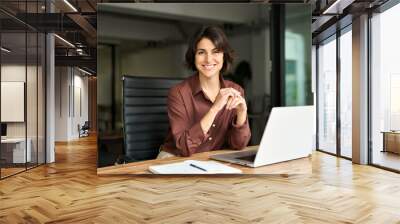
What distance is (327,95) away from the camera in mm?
8352

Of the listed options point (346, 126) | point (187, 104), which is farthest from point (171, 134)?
point (346, 126)

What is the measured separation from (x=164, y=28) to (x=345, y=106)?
426 cm

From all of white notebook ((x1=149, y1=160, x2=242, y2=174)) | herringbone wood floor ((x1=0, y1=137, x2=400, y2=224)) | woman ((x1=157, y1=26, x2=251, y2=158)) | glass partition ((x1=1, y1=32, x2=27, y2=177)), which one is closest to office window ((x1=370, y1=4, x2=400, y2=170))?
herringbone wood floor ((x1=0, y1=137, x2=400, y2=224))

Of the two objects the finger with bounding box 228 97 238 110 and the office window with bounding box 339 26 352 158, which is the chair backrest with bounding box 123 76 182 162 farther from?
the office window with bounding box 339 26 352 158

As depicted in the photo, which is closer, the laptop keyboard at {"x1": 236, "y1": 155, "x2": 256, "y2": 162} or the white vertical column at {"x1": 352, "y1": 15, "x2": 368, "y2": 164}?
the laptop keyboard at {"x1": 236, "y1": 155, "x2": 256, "y2": 162}

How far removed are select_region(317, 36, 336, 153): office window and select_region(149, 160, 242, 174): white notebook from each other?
227 inches

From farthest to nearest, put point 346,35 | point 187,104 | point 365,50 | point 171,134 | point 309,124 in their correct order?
1. point 346,35
2. point 365,50
3. point 187,104
4. point 171,134
5. point 309,124

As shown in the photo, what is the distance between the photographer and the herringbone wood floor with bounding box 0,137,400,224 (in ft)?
10.1

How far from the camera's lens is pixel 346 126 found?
7262 millimetres

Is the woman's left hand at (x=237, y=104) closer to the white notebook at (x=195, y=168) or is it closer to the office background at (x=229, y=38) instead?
the office background at (x=229, y=38)

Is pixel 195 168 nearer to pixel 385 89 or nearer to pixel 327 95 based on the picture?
pixel 385 89

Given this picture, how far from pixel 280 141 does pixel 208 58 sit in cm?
182

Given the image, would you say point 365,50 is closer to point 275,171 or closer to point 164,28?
point 164,28

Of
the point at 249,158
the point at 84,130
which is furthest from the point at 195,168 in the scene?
the point at 84,130
